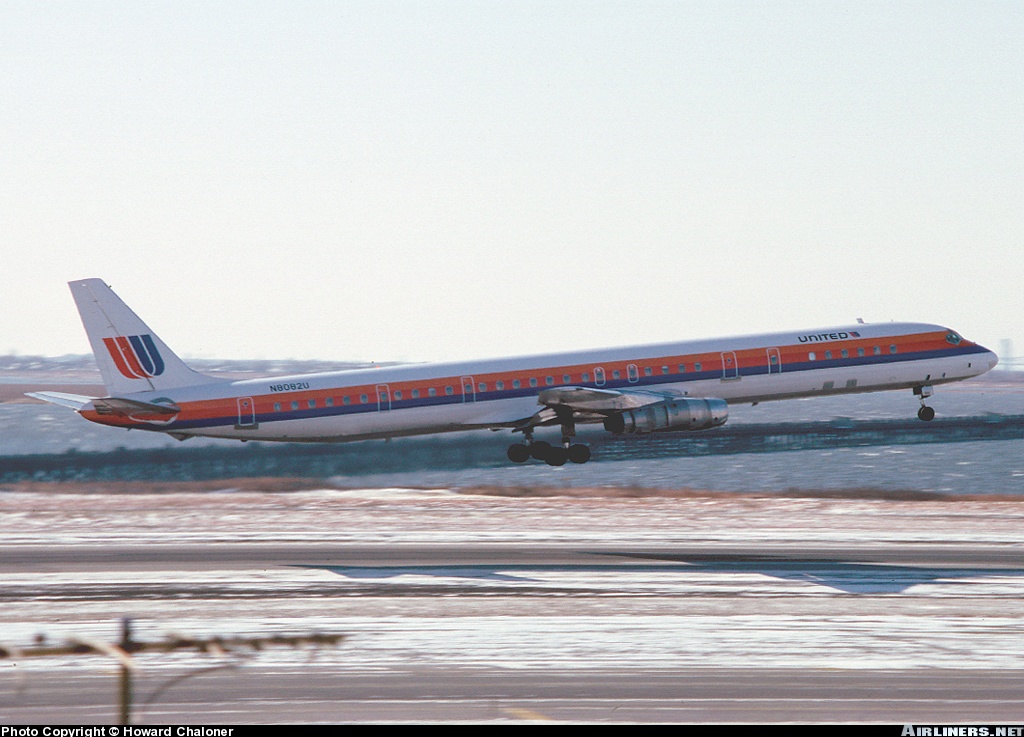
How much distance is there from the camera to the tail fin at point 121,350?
47.2 m

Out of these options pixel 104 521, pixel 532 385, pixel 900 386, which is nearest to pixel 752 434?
pixel 900 386

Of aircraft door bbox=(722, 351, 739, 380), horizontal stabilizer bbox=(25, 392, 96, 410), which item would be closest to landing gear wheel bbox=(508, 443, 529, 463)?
aircraft door bbox=(722, 351, 739, 380)

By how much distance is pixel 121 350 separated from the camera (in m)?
47.3

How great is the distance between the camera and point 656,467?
12725cm

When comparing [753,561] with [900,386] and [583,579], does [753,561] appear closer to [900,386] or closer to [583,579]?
[583,579]

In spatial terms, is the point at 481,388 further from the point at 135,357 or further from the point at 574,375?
the point at 135,357

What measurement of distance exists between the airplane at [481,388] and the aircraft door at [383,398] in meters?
0.04

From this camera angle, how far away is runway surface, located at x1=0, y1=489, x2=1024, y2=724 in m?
18.7

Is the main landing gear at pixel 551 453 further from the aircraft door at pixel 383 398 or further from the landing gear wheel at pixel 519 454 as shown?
the aircraft door at pixel 383 398

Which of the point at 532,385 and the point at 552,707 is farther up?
the point at 532,385

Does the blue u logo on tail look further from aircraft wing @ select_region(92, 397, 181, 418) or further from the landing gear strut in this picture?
the landing gear strut

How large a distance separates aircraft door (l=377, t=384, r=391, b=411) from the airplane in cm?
4

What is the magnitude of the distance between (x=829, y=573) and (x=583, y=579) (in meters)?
6.51

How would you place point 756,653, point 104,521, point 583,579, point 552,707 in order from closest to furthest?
1. point 552,707
2. point 756,653
3. point 583,579
4. point 104,521
